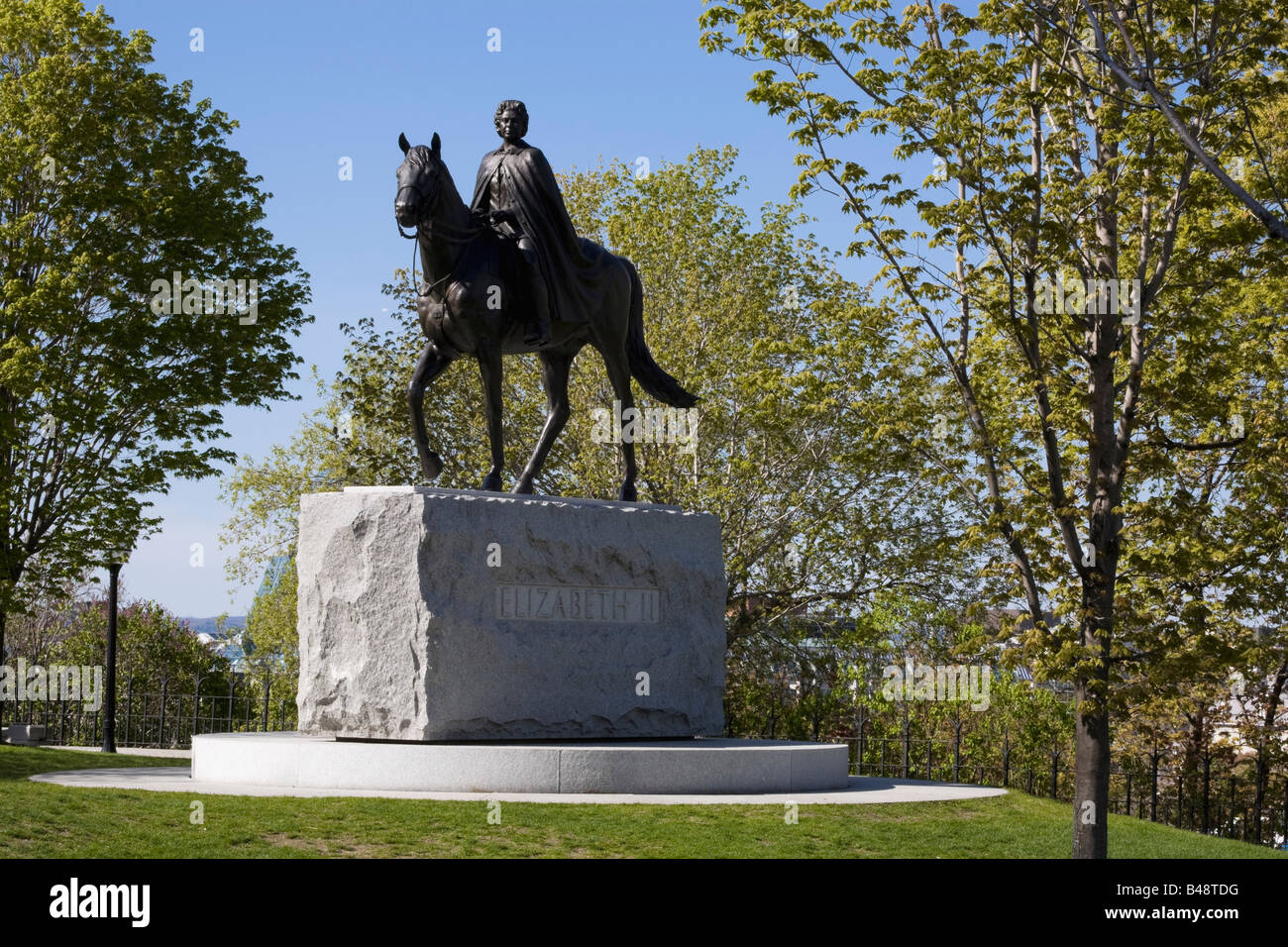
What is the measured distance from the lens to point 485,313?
13.3 m

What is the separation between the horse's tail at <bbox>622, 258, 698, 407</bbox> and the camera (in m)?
15.0

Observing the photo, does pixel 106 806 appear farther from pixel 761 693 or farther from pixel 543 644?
pixel 761 693

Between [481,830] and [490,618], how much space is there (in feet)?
9.92

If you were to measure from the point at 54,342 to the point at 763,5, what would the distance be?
621 inches

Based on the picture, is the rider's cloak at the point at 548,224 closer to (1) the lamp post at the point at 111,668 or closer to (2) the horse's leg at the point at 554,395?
(2) the horse's leg at the point at 554,395

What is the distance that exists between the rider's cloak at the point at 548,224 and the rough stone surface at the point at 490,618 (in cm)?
207

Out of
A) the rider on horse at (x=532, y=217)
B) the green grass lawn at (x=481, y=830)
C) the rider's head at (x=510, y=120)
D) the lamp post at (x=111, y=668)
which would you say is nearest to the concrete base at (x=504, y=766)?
the green grass lawn at (x=481, y=830)

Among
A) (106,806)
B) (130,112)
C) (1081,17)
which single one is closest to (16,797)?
(106,806)

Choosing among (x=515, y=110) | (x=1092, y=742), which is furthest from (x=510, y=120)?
(x=1092, y=742)

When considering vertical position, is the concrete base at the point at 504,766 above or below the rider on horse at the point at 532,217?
below

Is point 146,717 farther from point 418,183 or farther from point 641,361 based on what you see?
point 418,183

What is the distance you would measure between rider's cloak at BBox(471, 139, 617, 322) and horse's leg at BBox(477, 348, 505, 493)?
0.88 meters

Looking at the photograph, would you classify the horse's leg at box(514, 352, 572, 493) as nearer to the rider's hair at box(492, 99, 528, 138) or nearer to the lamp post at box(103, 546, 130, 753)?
the rider's hair at box(492, 99, 528, 138)

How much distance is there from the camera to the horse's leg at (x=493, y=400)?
530 inches
